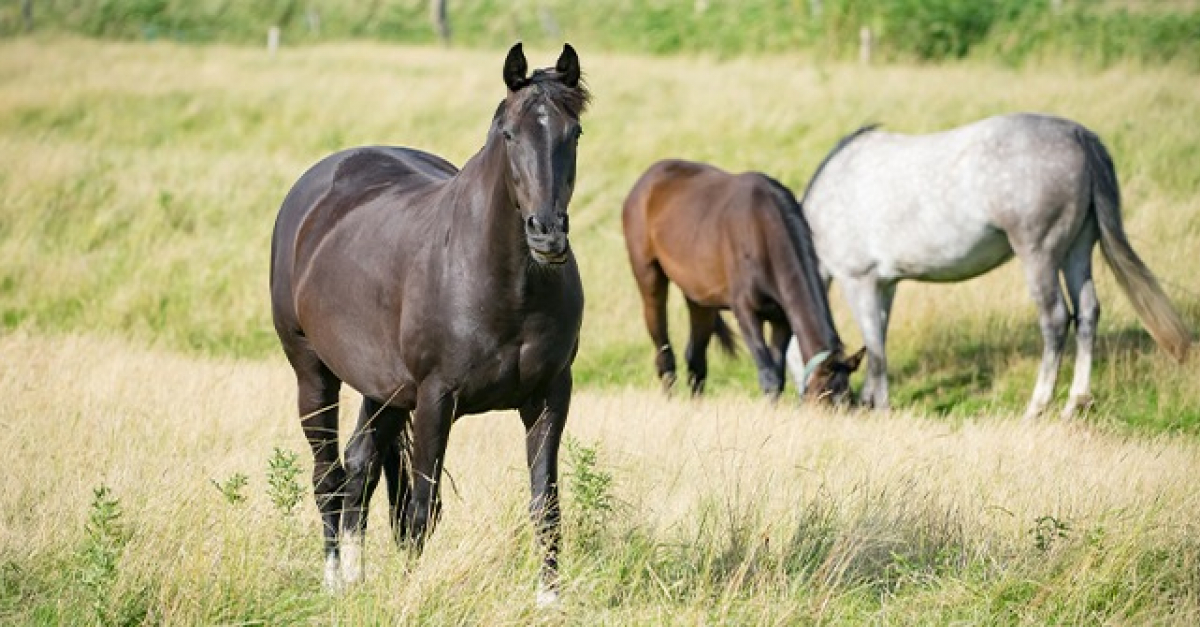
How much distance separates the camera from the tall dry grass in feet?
14.8

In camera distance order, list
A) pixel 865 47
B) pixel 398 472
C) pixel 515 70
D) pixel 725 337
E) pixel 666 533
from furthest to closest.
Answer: pixel 865 47, pixel 725 337, pixel 398 472, pixel 666 533, pixel 515 70

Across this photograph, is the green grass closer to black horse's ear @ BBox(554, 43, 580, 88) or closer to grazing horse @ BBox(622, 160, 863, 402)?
grazing horse @ BBox(622, 160, 863, 402)

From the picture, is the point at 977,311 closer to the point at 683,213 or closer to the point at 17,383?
the point at 683,213

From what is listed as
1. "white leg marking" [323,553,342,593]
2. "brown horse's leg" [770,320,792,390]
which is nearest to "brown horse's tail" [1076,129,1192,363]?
"brown horse's leg" [770,320,792,390]

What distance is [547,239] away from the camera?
166 inches

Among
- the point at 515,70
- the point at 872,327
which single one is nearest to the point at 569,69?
the point at 515,70

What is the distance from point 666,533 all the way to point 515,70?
194cm

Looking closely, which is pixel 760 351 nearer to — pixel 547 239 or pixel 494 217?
pixel 494 217

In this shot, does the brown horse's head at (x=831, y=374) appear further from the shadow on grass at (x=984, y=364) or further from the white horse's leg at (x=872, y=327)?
the white horse's leg at (x=872, y=327)

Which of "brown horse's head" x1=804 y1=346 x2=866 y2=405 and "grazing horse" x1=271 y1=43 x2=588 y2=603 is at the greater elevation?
"grazing horse" x1=271 y1=43 x2=588 y2=603

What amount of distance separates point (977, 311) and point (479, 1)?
26.7 metres

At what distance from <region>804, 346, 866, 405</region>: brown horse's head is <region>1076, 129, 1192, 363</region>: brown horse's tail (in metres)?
2.11

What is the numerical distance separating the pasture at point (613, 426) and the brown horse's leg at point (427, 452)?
102mm

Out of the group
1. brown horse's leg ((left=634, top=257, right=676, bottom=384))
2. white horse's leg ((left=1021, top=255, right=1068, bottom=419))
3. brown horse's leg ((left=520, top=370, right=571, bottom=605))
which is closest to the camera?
brown horse's leg ((left=520, top=370, right=571, bottom=605))
